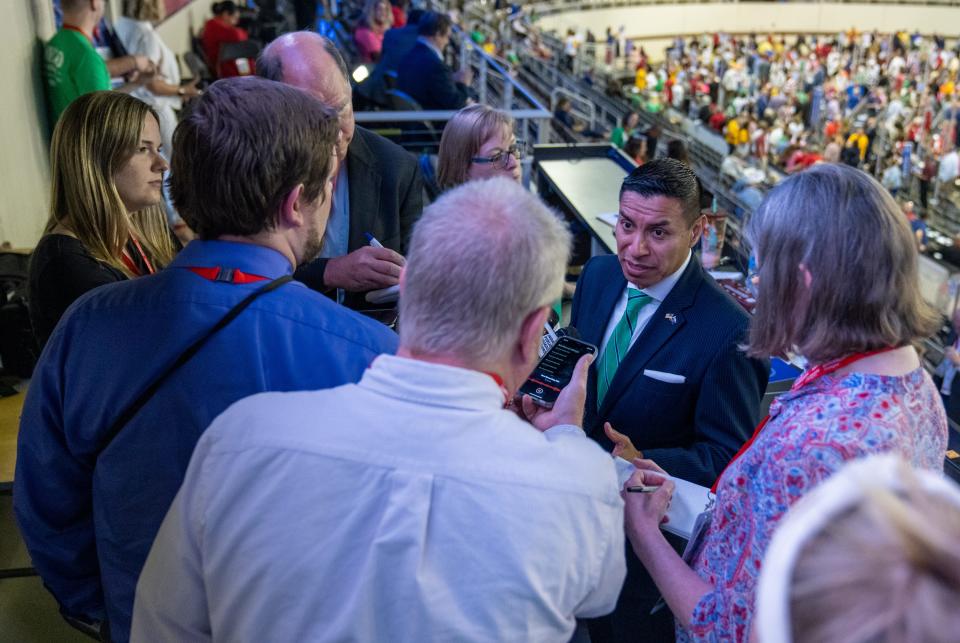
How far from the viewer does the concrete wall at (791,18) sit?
1184 inches

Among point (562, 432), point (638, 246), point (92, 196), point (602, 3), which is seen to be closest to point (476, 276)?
point (562, 432)

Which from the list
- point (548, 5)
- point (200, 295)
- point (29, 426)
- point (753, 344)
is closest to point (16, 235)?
point (29, 426)

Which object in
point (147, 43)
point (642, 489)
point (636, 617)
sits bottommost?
point (636, 617)

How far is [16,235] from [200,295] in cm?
348

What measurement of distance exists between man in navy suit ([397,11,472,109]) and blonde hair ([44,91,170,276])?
3915mm

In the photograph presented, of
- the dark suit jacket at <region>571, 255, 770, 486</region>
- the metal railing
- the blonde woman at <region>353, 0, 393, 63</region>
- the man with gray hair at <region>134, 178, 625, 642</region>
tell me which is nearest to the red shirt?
the blonde woman at <region>353, 0, 393, 63</region>

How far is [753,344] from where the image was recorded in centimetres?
143

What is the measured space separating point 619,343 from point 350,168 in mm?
971

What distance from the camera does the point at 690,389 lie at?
6.64ft

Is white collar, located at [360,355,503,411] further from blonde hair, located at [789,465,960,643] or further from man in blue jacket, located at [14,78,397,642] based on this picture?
blonde hair, located at [789,465,960,643]

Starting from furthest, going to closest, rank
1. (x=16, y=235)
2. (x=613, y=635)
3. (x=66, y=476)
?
(x=16, y=235)
(x=613, y=635)
(x=66, y=476)

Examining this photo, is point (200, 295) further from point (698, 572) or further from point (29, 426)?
point (698, 572)

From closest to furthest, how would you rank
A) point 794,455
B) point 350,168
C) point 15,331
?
point 794,455
point 350,168
point 15,331

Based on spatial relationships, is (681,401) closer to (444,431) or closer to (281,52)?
(444,431)
